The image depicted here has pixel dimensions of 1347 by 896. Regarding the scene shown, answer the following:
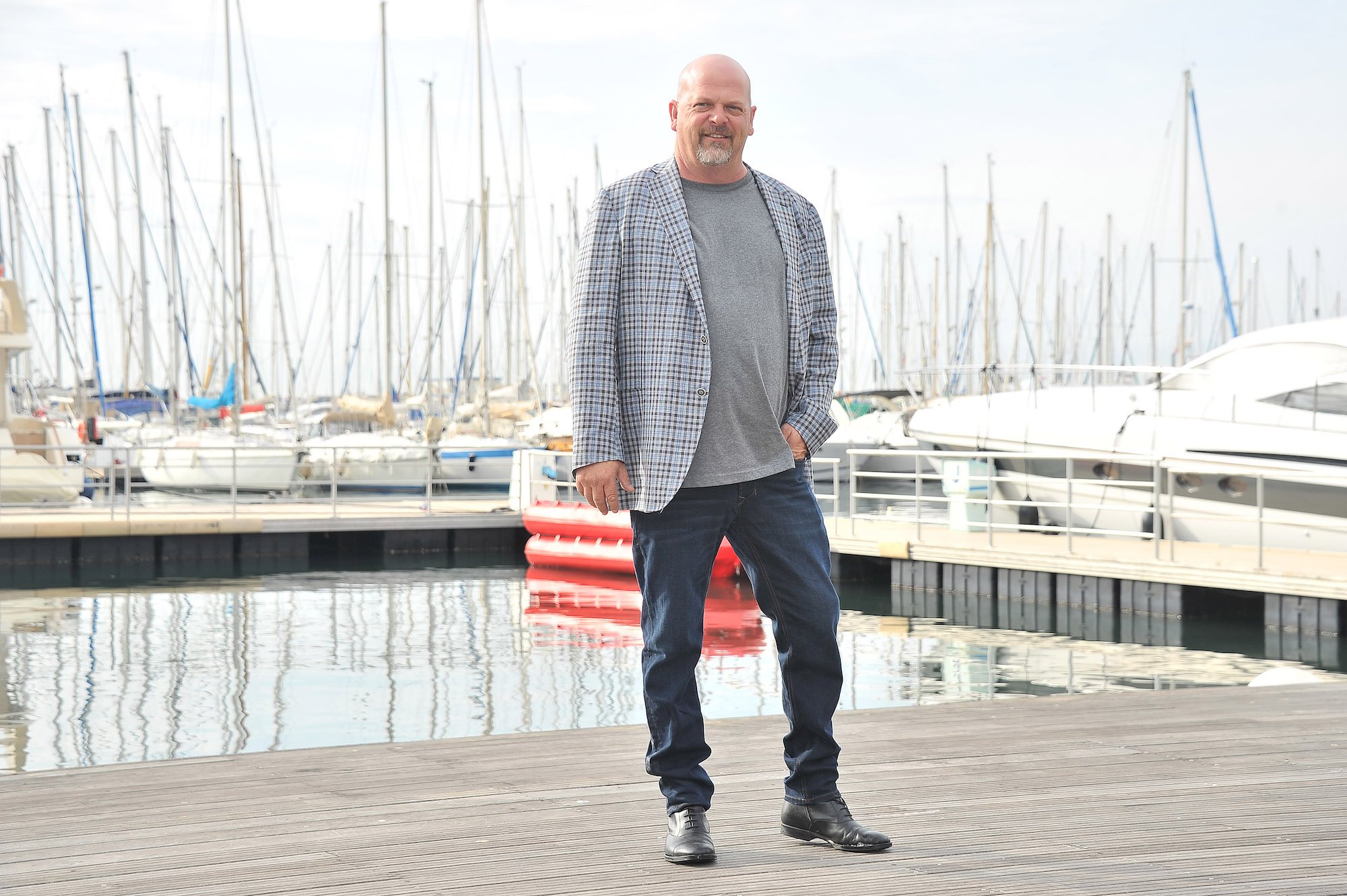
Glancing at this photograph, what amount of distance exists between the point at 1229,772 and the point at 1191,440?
11969 millimetres

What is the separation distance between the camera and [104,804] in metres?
3.95

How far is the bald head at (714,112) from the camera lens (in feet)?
10.9

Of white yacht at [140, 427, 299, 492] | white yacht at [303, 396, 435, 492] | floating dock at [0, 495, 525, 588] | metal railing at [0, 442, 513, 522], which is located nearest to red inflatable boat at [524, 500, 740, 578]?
floating dock at [0, 495, 525, 588]

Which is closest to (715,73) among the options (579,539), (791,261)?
(791,261)

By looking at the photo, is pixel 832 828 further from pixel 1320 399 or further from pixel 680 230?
pixel 1320 399

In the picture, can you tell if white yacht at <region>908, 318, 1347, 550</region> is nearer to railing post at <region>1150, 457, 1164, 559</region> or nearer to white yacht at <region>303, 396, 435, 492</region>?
railing post at <region>1150, 457, 1164, 559</region>

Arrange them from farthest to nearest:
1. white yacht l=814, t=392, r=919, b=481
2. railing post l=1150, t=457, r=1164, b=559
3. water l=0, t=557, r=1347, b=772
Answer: white yacht l=814, t=392, r=919, b=481 < railing post l=1150, t=457, r=1164, b=559 < water l=0, t=557, r=1347, b=772

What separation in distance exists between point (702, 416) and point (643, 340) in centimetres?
24

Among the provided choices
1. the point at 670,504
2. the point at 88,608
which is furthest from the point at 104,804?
the point at 88,608

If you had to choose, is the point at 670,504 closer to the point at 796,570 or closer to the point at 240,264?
the point at 796,570

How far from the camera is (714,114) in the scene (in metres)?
3.33

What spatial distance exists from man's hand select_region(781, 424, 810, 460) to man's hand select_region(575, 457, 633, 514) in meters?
0.40

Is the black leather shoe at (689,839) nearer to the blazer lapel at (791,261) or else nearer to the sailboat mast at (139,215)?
the blazer lapel at (791,261)

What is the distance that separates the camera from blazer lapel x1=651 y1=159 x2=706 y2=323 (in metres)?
3.34
